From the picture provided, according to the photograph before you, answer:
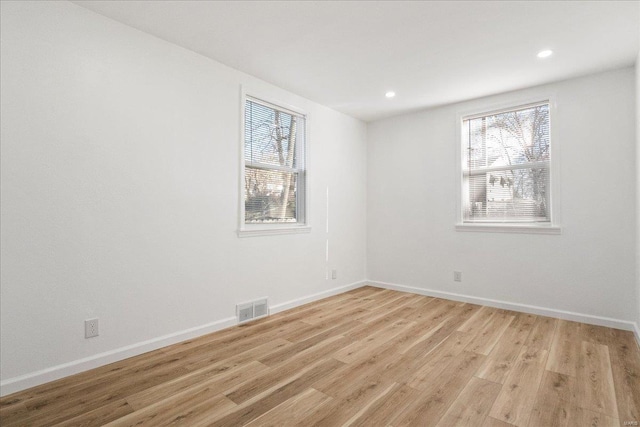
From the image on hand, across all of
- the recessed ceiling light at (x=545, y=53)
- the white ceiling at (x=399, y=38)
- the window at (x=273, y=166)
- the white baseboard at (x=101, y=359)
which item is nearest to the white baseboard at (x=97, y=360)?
the white baseboard at (x=101, y=359)

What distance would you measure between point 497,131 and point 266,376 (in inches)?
148

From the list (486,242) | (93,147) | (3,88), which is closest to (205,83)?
(93,147)

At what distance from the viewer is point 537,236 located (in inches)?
139

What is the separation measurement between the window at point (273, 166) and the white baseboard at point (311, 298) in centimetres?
91

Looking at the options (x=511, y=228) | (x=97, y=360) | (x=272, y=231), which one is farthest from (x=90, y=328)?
(x=511, y=228)

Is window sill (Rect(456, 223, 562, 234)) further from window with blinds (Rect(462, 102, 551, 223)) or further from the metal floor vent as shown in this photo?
the metal floor vent

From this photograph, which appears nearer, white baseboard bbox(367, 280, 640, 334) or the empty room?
the empty room

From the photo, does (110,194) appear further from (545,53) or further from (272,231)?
(545,53)

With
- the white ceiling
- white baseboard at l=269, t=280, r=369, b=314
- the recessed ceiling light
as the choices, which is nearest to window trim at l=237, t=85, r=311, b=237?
the white ceiling

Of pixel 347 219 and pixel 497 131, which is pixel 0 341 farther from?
pixel 497 131

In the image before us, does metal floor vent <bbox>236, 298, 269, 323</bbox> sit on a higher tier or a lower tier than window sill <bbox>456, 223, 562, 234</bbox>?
lower

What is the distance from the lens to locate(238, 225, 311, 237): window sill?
327 centimetres

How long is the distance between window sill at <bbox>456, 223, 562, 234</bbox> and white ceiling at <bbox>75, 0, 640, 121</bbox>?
1.58m

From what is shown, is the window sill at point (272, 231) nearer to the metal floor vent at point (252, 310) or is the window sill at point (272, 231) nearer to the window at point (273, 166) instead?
the window at point (273, 166)
